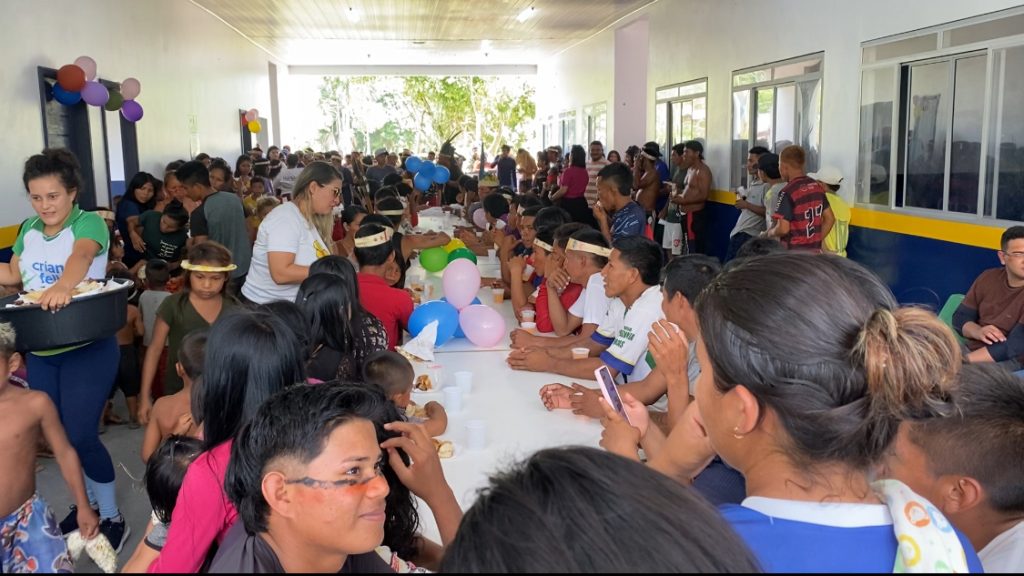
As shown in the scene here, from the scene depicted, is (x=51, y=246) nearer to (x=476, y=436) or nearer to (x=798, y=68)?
(x=476, y=436)

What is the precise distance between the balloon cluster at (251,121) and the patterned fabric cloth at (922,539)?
49.1 feet

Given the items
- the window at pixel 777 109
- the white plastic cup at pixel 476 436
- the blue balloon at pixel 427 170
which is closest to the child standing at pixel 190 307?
the white plastic cup at pixel 476 436

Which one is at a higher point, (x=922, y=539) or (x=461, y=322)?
(x=922, y=539)

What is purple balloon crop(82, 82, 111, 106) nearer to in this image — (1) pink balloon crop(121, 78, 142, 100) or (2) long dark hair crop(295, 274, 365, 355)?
(1) pink balloon crop(121, 78, 142, 100)

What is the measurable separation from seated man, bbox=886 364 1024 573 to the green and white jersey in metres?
2.73

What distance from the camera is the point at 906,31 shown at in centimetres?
576

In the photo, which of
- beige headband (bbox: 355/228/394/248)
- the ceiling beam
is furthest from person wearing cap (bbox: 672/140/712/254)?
the ceiling beam

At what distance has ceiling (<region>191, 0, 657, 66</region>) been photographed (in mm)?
11617

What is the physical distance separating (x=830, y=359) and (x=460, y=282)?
127 inches

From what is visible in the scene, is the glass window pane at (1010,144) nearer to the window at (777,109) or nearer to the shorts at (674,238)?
the window at (777,109)

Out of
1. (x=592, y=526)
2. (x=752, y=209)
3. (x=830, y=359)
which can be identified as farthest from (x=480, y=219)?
(x=592, y=526)

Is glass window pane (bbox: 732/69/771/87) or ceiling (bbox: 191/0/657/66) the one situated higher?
ceiling (bbox: 191/0/657/66)

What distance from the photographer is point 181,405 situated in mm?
2697

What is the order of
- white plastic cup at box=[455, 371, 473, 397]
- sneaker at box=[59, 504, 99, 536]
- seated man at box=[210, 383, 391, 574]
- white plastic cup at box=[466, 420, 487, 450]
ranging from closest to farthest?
seated man at box=[210, 383, 391, 574], white plastic cup at box=[466, 420, 487, 450], white plastic cup at box=[455, 371, 473, 397], sneaker at box=[59, 504, 99, 536]
